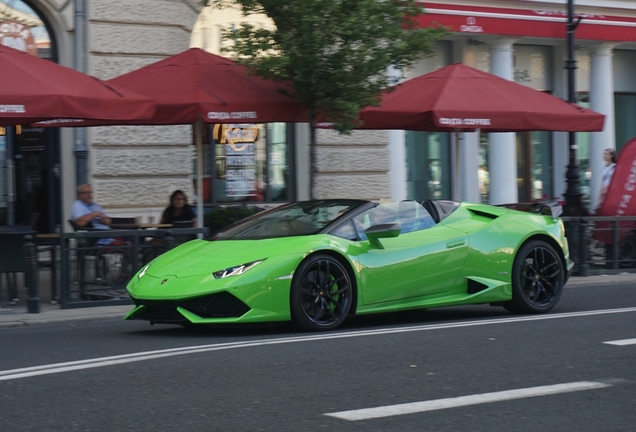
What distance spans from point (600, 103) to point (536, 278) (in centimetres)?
1434

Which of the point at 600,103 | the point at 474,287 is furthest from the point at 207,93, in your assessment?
the point at 600,103

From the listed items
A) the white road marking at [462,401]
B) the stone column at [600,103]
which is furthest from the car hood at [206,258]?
the stone column at [600,103]

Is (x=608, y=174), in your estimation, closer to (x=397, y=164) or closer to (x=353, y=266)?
(x=397, y=164)

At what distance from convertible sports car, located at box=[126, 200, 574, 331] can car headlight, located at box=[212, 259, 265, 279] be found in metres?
0.01

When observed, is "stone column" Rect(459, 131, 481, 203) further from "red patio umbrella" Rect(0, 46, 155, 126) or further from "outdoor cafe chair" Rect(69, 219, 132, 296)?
"outdoor cafe chair" Rect(69, 219, 132, 296)

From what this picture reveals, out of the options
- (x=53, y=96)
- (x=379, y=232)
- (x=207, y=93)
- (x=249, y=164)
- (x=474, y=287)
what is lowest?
(x=474, y=287)

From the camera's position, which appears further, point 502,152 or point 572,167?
point 502,152

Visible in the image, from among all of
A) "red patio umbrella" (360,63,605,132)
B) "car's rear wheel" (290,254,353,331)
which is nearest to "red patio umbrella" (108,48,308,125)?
"red patio umbrella" (360,63,605,132)

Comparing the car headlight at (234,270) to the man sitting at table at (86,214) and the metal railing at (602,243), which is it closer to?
the man sitting at table at (86,214)

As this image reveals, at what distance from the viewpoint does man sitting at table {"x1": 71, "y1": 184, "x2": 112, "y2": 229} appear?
13055 millimetres

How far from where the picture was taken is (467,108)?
14.1 meters

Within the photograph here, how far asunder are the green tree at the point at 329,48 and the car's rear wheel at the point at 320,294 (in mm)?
4844

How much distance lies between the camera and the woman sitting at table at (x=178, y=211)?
14.3 m

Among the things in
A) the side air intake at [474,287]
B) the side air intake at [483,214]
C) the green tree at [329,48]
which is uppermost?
the green tree at [329,48]
